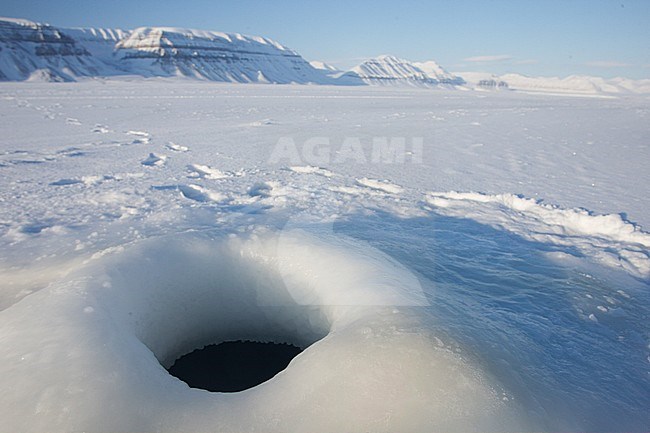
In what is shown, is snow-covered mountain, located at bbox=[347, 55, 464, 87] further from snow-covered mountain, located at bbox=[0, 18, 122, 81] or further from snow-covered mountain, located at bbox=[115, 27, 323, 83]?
snow-covered mountain, located at bbox=[0, 18, 122, 81]

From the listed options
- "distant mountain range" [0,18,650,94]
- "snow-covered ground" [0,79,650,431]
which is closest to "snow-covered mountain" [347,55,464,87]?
"distant mountain range" [0,18,650,94]

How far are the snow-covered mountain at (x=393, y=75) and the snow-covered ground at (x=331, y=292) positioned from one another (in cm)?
11946

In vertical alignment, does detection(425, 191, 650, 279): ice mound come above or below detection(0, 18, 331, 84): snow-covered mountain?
below

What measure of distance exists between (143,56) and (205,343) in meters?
110

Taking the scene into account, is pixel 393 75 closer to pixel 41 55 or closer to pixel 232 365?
pixel 41 55

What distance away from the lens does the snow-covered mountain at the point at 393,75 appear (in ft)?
422

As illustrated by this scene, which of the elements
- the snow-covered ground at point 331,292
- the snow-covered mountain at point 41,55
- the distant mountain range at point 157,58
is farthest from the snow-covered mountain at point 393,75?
the snow-covered ground at point 331,292

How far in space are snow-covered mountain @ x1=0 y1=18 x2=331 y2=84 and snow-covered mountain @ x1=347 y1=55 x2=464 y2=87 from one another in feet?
62.7

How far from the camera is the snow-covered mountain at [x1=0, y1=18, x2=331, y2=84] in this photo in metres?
71.7

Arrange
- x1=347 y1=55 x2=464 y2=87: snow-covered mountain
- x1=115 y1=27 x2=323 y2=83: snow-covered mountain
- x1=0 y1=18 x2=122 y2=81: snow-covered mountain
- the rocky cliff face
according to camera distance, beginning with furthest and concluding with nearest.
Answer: x1=347 y1=55 x2=464 y2=87: snow-covered mountain
x1=115 y1=27 x2=323 y2=83: snow-covered mountain
the rocky cliff face
x1=0 y1=18 x2=122 y2=81: snow-covered mountain

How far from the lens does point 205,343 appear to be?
133 inches

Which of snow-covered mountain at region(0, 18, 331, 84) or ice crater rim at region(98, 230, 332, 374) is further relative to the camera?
snow-covered mountain at region(0, 18, 331, 84)

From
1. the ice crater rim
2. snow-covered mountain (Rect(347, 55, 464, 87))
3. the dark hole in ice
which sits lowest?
the dark hole in ice

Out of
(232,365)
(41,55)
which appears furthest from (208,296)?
(41,55)
